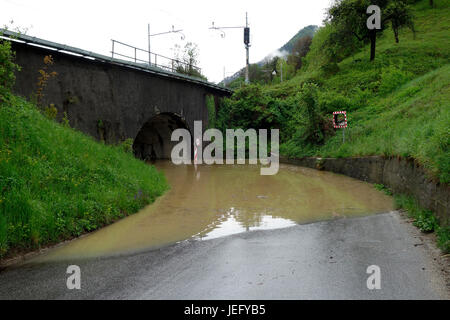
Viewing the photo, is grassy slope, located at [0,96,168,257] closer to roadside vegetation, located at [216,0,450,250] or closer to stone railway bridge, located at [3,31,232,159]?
stone railway bridge, located at [3,31,232,159]

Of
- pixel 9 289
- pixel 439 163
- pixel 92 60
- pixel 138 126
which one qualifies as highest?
pixel 92 60

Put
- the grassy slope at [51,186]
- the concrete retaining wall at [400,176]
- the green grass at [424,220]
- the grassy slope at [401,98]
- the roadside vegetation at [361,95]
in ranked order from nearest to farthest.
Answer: the green grass at [424,220], the grassy slope at [51,186], the concrete retaining wall at [400,176], the grassy slope at [401,98], the roadside vegetation at [361,95]

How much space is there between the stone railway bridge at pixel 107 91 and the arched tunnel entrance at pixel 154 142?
0.14 metres

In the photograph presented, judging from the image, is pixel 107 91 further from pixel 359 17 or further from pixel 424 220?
pixel 359 17

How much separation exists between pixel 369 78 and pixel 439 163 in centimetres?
2611

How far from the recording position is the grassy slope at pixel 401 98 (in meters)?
9.95

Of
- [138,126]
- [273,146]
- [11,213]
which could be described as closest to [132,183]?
[11,213]

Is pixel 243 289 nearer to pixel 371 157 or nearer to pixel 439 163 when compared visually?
pixel 439 163

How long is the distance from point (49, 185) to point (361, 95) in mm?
25147

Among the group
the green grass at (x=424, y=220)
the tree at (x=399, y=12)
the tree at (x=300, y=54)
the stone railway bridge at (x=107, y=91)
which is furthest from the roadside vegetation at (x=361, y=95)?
the tree at (x=300, y=54)

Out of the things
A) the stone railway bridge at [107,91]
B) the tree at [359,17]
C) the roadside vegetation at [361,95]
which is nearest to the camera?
the stone railway bridge at [107,91]

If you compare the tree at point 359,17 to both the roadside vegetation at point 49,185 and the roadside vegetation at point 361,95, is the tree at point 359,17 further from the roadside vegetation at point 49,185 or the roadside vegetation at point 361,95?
the roadside vegetation at point 49,185

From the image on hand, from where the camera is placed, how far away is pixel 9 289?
464 centimetres

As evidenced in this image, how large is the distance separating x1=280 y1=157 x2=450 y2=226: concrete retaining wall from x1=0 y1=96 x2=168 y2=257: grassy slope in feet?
22.2
